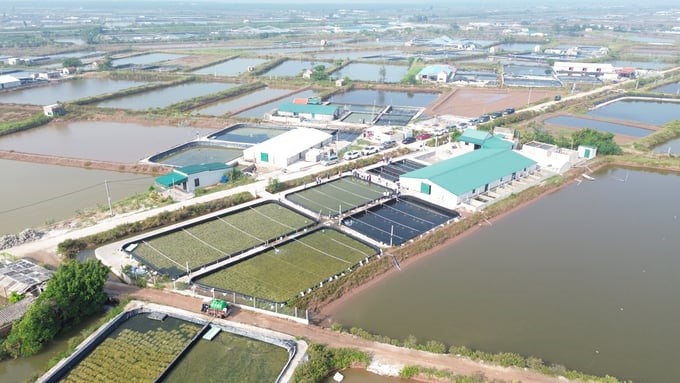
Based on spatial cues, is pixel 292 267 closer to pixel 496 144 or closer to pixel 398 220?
pixel 398 220

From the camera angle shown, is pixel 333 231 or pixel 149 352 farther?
pixel 333 231

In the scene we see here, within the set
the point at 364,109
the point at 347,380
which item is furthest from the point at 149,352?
the point at 364,109

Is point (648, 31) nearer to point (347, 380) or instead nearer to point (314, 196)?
point (314, 196)

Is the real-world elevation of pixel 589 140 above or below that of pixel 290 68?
below

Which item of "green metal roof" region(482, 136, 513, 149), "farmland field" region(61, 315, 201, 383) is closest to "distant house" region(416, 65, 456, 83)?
"green metal roof" region(482, 136, 513, 149)

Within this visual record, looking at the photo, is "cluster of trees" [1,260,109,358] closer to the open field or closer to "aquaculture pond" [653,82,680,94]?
the open field

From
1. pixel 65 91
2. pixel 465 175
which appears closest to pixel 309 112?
pixel 465 175
